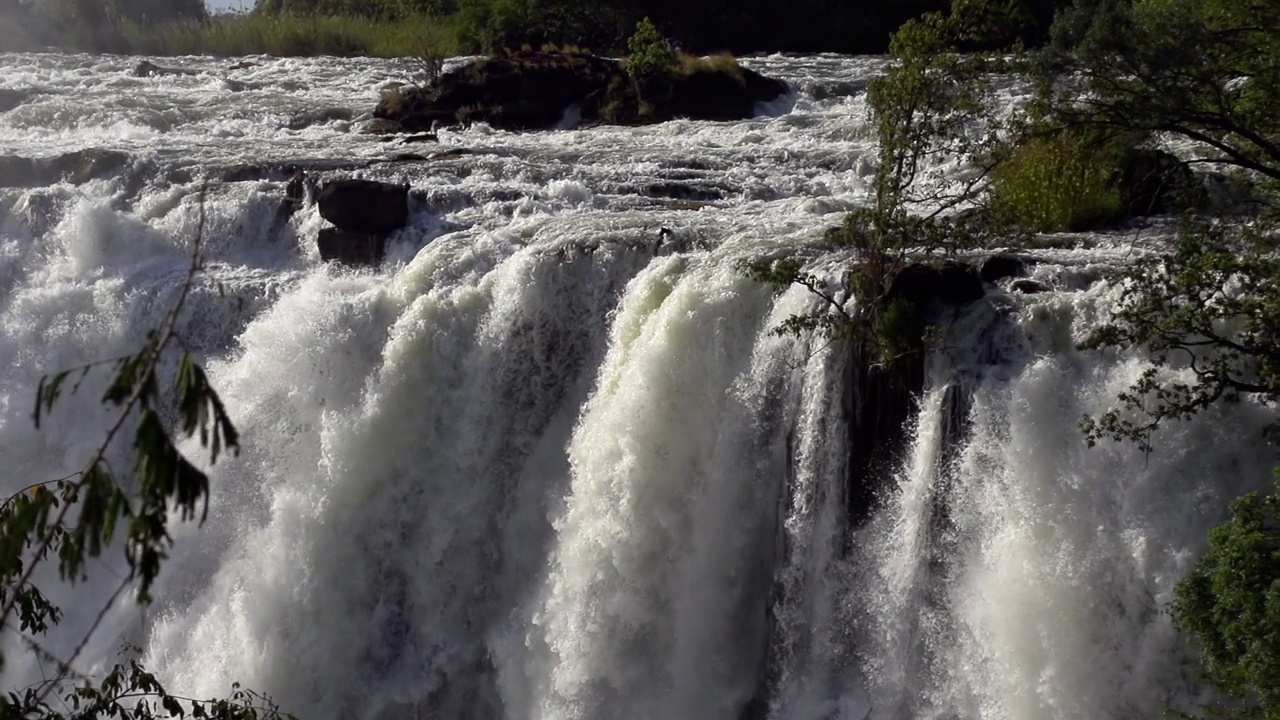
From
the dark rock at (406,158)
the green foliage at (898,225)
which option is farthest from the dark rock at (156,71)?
the green foliage at (898,225)

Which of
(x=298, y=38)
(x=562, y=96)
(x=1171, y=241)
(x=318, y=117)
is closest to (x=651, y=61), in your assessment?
(x=562, y=96)

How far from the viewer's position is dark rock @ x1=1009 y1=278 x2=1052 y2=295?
10516 mm

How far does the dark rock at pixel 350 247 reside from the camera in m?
14.9

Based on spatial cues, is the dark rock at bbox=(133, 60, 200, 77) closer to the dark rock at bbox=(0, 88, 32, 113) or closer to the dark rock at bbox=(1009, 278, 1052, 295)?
the dark rock at bbox=(0, 88, 32, 113)

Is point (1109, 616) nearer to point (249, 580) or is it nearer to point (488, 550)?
point (488, 550)

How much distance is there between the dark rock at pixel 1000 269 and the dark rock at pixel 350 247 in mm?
6559

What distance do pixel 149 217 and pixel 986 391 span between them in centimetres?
1066

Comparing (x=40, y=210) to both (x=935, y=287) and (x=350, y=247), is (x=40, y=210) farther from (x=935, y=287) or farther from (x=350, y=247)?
(x=935, y=287)

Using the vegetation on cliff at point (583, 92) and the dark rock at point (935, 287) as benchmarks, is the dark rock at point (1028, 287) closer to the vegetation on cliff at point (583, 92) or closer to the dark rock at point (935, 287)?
the dark rock at point (935, 287)

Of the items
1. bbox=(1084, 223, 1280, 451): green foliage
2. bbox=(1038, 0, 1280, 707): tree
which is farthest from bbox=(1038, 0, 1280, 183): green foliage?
bbox=(1084, 223, 1280, 451): green foliage

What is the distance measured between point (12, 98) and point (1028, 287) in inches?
749

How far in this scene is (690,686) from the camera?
35.9ft

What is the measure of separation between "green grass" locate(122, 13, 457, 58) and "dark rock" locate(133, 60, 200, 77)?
4.47 m

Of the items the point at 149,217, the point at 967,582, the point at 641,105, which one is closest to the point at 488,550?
the point at 967,582
